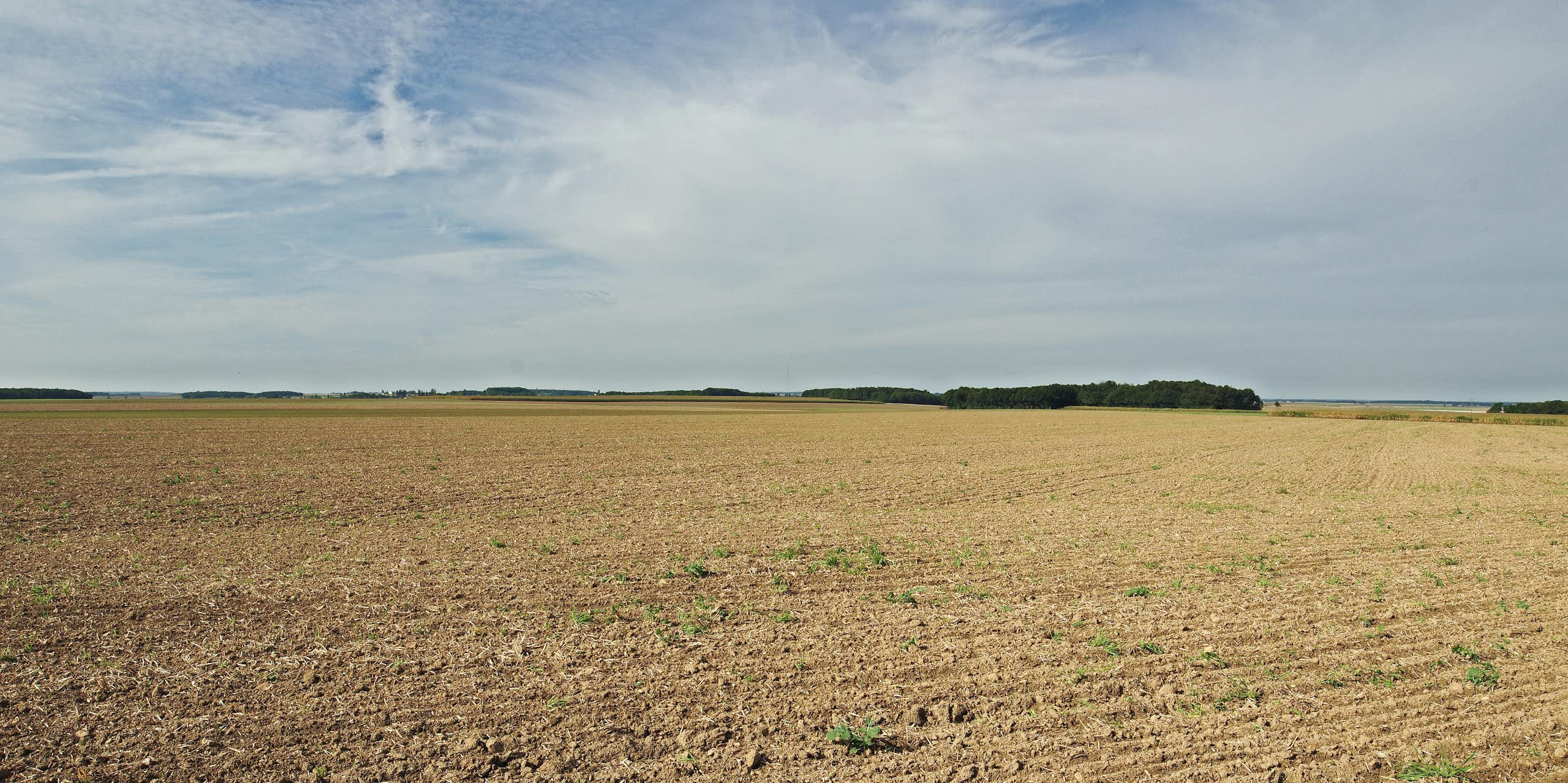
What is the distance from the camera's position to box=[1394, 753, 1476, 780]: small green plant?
18.6ft

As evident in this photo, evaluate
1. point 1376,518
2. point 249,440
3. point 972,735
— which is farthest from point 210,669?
point 249,440

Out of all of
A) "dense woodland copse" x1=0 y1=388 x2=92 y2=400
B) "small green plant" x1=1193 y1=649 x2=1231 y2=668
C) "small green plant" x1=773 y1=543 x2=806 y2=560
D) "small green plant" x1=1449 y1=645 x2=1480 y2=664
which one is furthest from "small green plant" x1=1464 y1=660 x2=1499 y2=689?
"dense woodland copse" x1=0 y1=388 x2=92 y2=400

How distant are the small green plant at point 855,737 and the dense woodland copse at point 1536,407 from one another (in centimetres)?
11838

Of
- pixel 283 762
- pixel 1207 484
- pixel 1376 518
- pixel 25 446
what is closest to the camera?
pixel 283 762

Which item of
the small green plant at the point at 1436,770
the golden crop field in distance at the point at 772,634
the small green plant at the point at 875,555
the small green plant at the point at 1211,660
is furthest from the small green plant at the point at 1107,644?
the small green plant at the point at 875,555

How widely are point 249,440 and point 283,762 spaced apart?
38874 mm

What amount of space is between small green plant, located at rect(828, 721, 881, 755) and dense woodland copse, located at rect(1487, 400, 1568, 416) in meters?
118

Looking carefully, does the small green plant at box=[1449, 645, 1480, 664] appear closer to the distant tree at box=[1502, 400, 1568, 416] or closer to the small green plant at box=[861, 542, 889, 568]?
the small green plant at box=[861, 542, 889, 568]

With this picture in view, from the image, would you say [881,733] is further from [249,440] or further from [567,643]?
[249,440]

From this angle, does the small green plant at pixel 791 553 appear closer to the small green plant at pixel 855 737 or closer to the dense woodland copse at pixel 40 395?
the small green plant at pixel 855 737

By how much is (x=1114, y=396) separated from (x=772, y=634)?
5569 inches

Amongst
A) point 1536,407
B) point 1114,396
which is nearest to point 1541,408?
point 1536,407

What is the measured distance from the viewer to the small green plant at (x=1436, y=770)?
5.67m

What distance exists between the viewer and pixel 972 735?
635cm
